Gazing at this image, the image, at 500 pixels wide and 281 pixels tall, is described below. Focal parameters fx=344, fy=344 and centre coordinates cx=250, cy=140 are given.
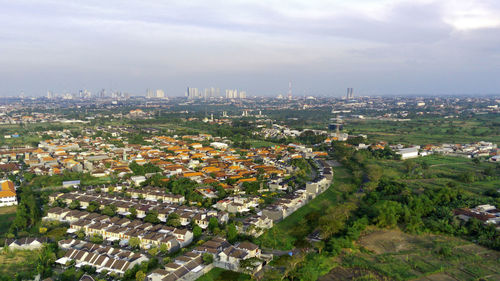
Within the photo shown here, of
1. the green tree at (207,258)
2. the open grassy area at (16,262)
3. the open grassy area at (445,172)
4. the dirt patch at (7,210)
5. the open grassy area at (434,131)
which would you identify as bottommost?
the dirt patch at (7,210)

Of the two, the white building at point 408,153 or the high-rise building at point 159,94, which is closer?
the white building at point 408,153

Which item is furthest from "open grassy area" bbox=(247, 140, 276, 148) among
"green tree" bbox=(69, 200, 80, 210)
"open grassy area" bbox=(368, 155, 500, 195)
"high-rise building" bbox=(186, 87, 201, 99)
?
"high-rise building" bbox=(186, 87, 201, 99)

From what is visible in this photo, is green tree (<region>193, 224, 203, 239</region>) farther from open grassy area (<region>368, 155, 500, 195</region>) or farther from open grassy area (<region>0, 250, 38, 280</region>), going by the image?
open grassy area (<region>368, 155, 500, 195</region>)

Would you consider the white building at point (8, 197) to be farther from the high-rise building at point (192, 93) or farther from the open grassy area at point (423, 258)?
the high-rise building at point (192, 93)

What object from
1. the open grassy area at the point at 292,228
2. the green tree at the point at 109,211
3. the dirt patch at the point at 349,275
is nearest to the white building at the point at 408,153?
the open grassy area at the point at 292,228

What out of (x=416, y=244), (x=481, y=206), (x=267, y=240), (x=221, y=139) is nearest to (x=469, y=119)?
(x=221, y=139)

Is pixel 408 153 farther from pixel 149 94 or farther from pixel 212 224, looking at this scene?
pixel 149 94
